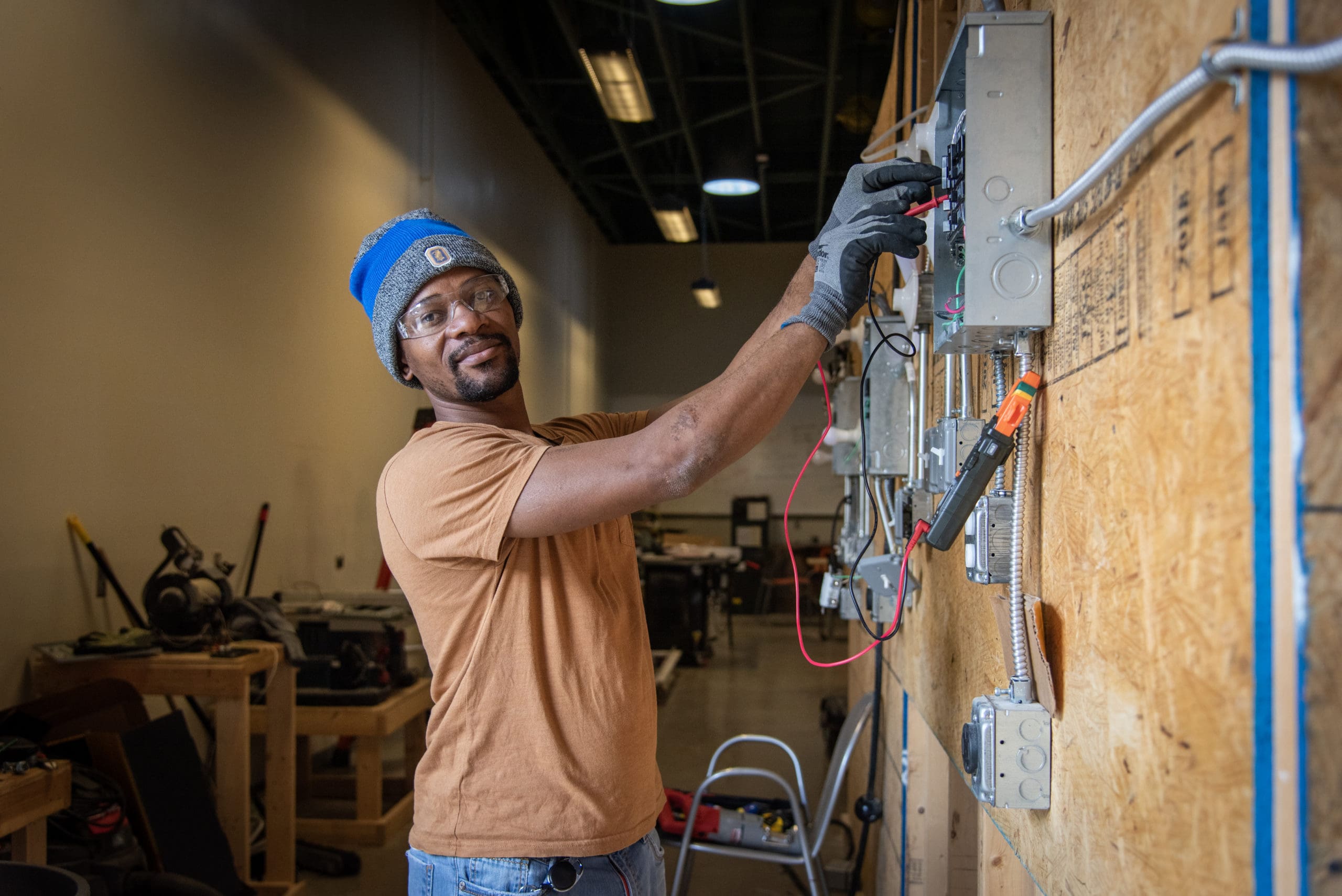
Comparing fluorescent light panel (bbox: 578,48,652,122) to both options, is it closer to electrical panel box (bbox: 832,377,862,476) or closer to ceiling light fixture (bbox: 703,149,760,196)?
ceiling light fixture (bbox: 703,149,760,196)

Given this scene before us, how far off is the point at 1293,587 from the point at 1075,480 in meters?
0.44

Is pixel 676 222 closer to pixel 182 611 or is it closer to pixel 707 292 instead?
pixel 707 292

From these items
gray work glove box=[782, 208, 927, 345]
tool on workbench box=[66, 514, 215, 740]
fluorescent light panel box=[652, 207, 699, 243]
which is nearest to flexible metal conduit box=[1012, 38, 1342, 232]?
gray work glove box=[782, 208, 927, 345]

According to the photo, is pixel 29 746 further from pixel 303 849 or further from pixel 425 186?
pixel 425 186

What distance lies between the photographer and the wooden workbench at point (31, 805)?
2027mm

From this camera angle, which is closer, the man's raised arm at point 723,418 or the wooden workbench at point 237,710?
the man's raised arm at point 723,418

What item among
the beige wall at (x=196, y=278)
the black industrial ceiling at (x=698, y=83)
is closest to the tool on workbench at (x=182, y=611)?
the beige wall at (x=196, y=278)

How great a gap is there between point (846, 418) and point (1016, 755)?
2264mm

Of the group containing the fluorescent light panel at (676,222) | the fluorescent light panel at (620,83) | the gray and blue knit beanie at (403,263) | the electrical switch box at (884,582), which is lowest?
the electrical switch box at (884,582)

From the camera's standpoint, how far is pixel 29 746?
7.34 ft

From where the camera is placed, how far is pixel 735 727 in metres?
5.96

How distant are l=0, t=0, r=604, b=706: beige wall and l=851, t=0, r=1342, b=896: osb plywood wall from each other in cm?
302

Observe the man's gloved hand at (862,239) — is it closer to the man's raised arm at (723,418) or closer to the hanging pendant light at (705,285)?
the man's raised arm at (723,418)

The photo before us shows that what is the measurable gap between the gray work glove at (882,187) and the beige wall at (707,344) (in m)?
10.4
